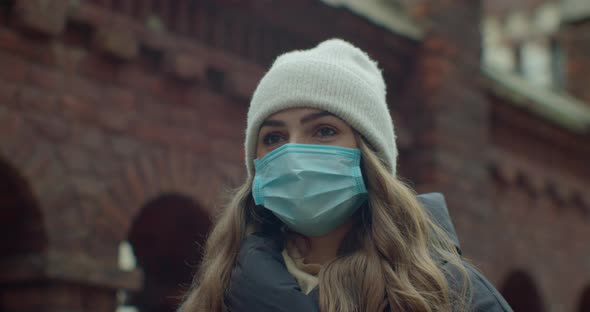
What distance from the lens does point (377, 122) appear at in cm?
288

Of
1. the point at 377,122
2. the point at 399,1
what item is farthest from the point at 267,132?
the point at 399,1

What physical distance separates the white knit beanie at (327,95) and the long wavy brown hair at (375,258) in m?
0.07

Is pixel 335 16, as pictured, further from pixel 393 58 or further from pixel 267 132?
pixel 267 132

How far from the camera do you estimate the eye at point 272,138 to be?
9.42 ft

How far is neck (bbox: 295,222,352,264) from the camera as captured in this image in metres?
2.79

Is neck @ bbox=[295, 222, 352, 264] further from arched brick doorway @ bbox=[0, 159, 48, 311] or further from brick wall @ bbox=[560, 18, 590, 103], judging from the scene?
brick wall @ bbox=[560, 18, 590, 103]

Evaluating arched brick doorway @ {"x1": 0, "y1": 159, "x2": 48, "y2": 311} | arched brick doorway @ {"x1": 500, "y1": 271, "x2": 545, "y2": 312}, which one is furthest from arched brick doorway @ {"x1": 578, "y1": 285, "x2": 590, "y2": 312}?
arched brick doorway @ {"x1": 0, "y1": 159, "x2": 48, "y2": 311}

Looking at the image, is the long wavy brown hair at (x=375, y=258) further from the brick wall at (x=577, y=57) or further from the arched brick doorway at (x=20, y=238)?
the brick wall at (x=577, y=57)

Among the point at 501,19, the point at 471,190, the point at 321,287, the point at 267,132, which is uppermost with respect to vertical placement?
the point at 267,132

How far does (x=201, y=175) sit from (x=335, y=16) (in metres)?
1.86

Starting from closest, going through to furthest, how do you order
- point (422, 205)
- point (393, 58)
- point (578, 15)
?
point (422, 205)
point (393, 58)
point (578, 15)

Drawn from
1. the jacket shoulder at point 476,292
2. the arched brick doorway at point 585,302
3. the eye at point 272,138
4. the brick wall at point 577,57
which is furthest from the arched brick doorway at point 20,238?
the brick wall at point 577,57

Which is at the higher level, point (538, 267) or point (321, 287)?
point (321, 287)

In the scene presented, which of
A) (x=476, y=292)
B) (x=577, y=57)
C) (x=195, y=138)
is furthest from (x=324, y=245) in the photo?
(x=577, y=57)
